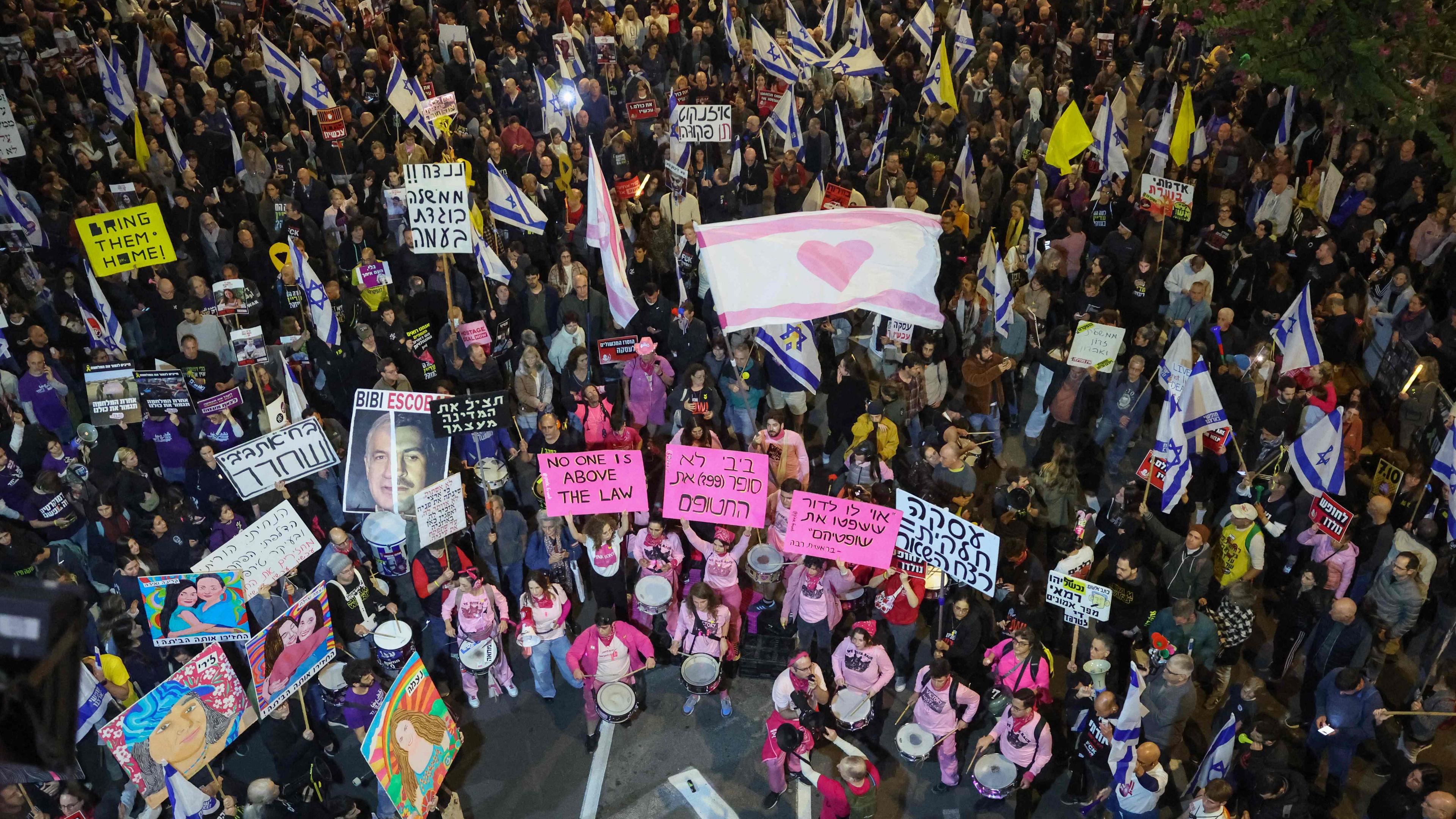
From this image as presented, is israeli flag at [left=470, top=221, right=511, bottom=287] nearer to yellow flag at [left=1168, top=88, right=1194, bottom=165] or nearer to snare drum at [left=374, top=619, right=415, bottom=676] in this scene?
snare drum at [left=374, top=619, right=415, bottom=676]

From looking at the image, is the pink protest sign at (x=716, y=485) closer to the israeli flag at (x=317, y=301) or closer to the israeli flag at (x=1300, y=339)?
the israeli flag at (x=317, y=301)

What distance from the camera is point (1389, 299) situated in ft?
40.2

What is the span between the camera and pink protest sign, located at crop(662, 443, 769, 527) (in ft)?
30.6

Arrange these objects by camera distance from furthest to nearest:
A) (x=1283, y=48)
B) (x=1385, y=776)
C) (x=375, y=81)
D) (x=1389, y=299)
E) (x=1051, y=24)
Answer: (x=1051, y=24) < (x=375, y=81) < (x=1283, y=48) < (x=1389, y=299) < (x=1385, y=776)

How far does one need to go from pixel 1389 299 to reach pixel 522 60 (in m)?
13.8

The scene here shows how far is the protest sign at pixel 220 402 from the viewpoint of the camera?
34.7 ft

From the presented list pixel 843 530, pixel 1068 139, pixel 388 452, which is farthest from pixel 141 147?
pixel 1068 139

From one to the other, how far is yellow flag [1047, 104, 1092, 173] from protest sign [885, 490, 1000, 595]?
7.02m

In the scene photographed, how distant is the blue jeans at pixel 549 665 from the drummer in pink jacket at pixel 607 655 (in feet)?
0.53

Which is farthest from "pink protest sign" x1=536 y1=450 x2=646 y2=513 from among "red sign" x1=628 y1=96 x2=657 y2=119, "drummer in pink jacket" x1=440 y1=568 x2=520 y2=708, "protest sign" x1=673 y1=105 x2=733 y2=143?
"red sign" x1=628 y1=96 x2=657 y2=119

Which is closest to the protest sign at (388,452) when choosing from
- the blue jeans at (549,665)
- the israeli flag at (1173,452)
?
the blue jeans at (549,665)

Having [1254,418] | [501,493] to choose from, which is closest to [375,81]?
[501,493]

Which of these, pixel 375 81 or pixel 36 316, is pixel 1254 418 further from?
pixel 375 81

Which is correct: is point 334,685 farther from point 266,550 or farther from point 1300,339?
point 1300,339
